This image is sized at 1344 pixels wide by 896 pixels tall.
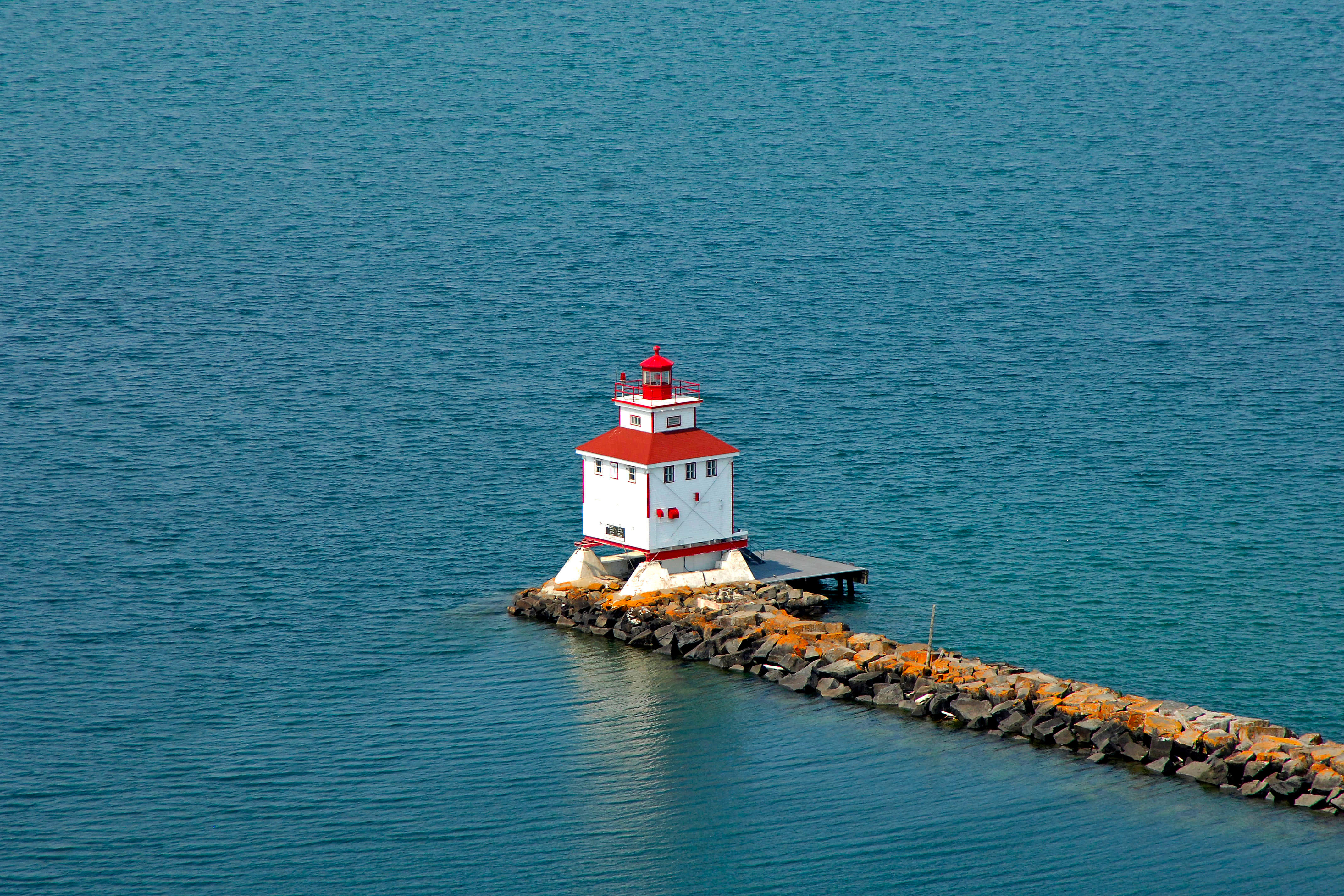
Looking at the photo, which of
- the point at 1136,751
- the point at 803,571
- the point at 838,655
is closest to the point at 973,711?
the point at 1136,751

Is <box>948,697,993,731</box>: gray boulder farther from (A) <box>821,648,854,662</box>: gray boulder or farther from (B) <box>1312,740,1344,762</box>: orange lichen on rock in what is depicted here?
(B) <box>1312,740,1344,762</box>: orange lichen on rock

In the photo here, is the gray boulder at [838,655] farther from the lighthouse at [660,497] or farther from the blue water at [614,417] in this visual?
the lighthouse at [660,497]

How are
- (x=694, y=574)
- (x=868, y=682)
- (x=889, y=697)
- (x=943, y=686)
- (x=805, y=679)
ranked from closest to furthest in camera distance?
1. (x=943, y=686)
2. (x=889, y=697)
3. (x=868, y=682)
4. (x=805, y=679)
5. (x=694, y=574)

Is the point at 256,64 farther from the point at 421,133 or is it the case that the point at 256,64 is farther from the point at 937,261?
the point at 937,261

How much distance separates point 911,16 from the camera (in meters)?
160

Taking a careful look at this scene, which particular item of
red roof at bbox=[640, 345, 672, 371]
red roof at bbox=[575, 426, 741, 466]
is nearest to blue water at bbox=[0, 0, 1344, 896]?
red roof at bbox=[575, 426, 741, 466]

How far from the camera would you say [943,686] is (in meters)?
45.3

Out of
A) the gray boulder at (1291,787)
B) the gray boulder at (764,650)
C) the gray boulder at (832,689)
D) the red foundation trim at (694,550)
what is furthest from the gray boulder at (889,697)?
the gray boulder at (1291,787)

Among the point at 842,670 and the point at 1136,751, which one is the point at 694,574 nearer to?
the point at 842,670

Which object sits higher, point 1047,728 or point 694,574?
point 694,574

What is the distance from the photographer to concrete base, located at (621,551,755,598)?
52.5 meters

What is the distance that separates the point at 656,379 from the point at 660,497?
11.7 ft

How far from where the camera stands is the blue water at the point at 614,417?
40844mm

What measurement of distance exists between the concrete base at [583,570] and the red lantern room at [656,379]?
16.7 ft
